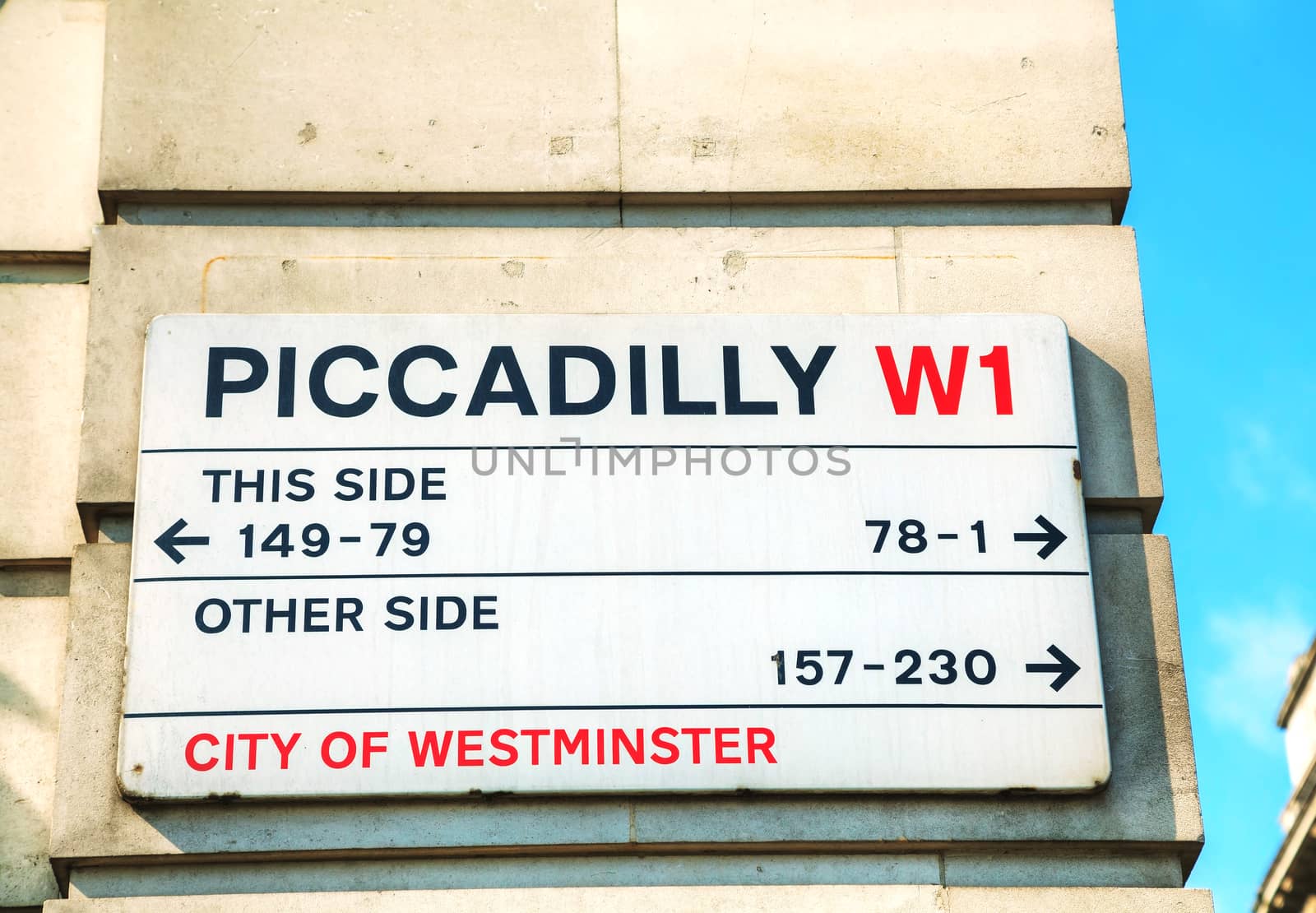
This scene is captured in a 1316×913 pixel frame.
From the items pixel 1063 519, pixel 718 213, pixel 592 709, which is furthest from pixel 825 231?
pixel 592 709

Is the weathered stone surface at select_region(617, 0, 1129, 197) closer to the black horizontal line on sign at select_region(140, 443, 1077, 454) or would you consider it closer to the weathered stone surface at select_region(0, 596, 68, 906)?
the black horizontal line on sign at select_region(140, 443, 1077, 454)

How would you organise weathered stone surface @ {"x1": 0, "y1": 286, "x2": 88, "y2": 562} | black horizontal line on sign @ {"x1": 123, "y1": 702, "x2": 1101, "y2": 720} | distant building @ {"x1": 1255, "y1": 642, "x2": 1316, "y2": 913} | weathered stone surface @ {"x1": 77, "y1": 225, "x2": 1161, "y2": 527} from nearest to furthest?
black horizontal line on sign @ {"x1": 123, "y1": 702, "x2": 1101, "y2": 720}, weathered stone surface @ {"x1": 0, "y1": 286, "x2": 88, "y2": 562}, weathered stone surface @ {"x1": 77, "y1": 225, "x2": 1161, "y2": 527}, distant building @ {"x1": 1255, "y1": 642, "x2": 1316, "y2": 913}

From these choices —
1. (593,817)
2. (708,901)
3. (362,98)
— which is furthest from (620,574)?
(362,98)

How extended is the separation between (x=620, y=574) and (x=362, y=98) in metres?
1.91

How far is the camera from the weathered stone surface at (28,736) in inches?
185

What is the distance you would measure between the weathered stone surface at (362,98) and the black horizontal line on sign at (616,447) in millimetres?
943

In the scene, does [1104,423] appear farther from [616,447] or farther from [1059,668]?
[616,447]

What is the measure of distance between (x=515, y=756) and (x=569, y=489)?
0.80 m

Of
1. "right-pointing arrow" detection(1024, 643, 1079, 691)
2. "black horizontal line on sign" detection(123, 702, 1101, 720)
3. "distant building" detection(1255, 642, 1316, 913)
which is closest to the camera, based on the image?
"black horizontal line on sign" detection(123, 702, 1101, 720)

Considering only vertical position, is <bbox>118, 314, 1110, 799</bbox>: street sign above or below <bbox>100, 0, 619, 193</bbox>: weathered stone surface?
below

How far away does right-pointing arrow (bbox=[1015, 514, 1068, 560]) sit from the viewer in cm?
489

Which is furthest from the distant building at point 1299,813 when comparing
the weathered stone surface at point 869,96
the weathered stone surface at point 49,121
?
the weathered stone surface at point 49,121

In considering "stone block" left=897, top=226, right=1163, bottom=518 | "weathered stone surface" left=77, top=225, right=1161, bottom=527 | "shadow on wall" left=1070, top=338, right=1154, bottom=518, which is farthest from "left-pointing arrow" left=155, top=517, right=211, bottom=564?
"shadow on wall" left=1070, top=338, right=1154, bottom=518

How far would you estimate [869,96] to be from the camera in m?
5.58
